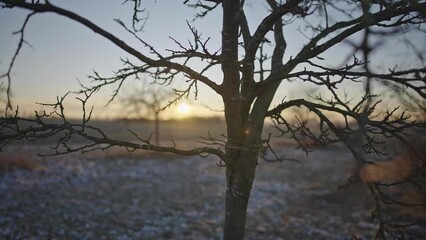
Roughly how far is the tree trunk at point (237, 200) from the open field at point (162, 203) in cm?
111

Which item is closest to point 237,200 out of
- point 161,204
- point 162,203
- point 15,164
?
point 161,204

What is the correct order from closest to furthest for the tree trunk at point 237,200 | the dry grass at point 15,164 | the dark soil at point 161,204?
the tree trunk at point 237,200 → the dark soil at point 161,204 → the dry grass at point 15,164

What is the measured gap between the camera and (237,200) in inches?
137

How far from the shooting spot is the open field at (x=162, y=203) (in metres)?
8.06

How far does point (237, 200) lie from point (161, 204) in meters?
7.81

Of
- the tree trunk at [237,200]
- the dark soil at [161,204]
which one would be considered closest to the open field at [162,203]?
the dark soil at [161,204]

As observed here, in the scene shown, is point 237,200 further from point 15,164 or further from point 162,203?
point 15,164

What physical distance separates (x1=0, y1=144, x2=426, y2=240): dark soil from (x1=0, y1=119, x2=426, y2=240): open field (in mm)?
22

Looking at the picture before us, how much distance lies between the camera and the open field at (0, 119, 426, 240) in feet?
26.5

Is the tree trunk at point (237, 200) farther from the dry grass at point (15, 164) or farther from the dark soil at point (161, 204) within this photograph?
the dry grass at point (15, 164)

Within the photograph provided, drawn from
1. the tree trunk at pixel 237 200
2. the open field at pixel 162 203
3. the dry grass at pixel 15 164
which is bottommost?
the open field at pixel 162 203

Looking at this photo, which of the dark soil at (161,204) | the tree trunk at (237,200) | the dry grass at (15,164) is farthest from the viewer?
the dry grass at (15,164)

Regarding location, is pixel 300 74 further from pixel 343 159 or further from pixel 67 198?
pixel 343 159

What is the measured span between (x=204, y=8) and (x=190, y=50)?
2.92 ft
